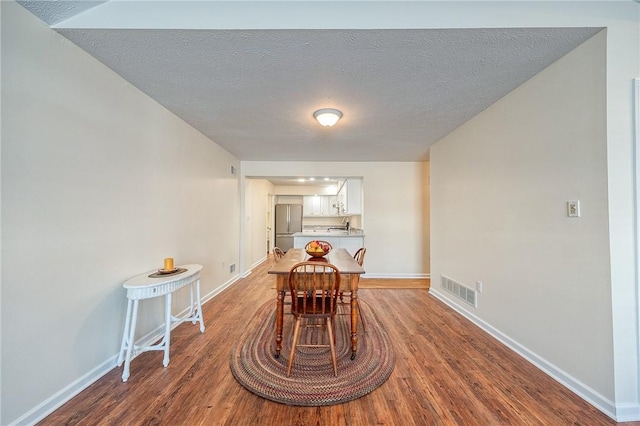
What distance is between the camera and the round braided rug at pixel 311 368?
5.36 ft

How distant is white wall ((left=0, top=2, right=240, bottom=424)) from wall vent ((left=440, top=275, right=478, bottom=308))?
3420 millimetres

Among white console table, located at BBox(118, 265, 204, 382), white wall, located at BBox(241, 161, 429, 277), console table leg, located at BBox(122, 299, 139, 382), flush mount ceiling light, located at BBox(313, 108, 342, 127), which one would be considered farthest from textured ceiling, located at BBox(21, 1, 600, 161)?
white wall, located at BBox(241, 161, 429, 277)

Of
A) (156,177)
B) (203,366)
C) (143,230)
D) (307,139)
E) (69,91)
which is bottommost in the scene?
(203,366)

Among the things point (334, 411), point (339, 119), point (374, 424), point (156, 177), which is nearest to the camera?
point (374, 424)

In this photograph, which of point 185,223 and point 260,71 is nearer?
point 260,71

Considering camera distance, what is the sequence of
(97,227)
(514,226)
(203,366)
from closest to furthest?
(97,227), (203,366), (514,226)

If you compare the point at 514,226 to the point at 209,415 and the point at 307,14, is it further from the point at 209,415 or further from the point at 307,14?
the point at 209,415

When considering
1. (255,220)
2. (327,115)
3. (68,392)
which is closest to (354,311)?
(327,115)

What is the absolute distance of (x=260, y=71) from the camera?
1.87 metres

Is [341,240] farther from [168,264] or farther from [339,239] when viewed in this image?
[168,264]

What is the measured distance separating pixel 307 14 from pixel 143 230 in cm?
222

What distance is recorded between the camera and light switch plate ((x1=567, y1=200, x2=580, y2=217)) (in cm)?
165

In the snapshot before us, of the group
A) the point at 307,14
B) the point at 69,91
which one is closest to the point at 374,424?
the point at 307,14

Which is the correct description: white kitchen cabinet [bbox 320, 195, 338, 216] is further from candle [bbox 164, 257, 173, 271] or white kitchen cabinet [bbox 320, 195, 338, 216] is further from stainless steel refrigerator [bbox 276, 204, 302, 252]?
candle [bbox 164, 257, 173, 271]
